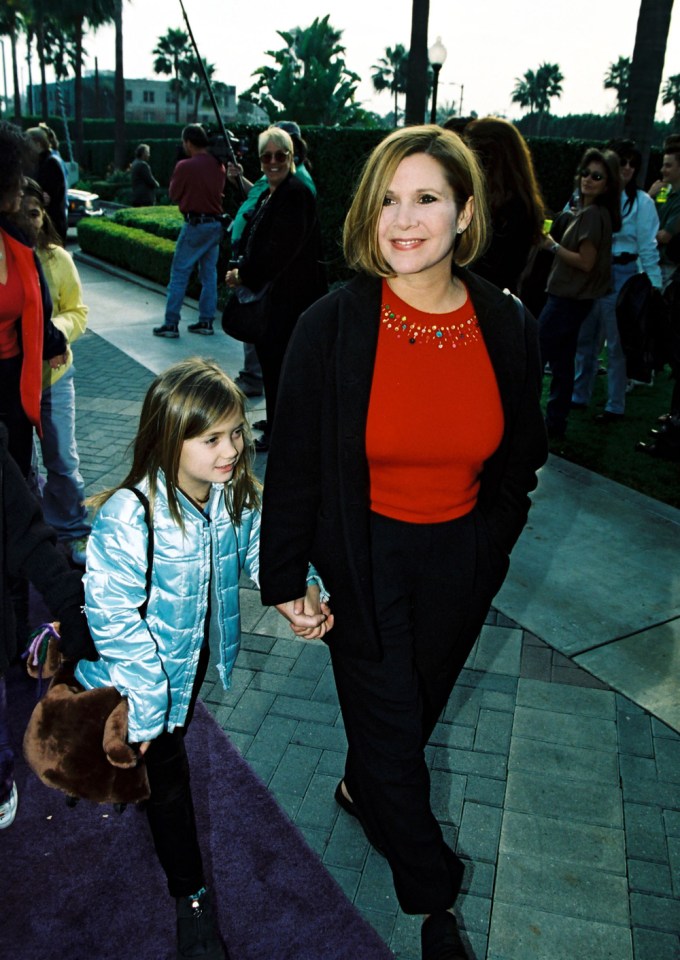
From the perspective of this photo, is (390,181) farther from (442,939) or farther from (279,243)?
(279,243)

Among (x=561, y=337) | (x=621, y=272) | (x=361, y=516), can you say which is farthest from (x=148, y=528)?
(x=621, y=272)

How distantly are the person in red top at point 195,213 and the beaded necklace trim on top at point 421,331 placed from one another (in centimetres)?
766

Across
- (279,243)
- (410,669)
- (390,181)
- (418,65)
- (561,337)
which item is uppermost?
(418,65)

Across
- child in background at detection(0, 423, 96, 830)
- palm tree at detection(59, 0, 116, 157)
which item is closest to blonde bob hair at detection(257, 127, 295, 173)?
child in background at detection(0, 423, 96, 830)

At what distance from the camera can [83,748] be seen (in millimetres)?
2240

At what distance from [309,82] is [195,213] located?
1500 inches

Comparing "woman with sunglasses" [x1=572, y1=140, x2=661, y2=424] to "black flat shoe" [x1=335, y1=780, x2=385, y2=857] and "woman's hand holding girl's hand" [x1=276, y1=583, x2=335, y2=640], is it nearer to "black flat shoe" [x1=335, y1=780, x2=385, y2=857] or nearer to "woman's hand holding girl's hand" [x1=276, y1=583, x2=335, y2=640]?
"black flat shoe" [x1=335, y1=780, x2=385, y2=857]

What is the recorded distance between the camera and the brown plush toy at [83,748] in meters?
2.23

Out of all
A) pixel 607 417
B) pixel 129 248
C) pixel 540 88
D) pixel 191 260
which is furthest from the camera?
pixel 540 88

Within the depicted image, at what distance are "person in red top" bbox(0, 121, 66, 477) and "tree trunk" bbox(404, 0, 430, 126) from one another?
1501cm

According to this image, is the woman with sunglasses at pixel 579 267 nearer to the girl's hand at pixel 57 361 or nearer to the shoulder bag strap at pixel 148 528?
the girl's hand at pixel 57 361

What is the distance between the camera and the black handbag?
5.39 m

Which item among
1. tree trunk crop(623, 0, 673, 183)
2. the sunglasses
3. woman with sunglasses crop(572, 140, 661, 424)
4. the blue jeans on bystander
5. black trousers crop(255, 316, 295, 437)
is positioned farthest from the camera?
tree trunk crop(623, 0, 673, 183)

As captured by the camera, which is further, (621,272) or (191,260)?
(191,260)
